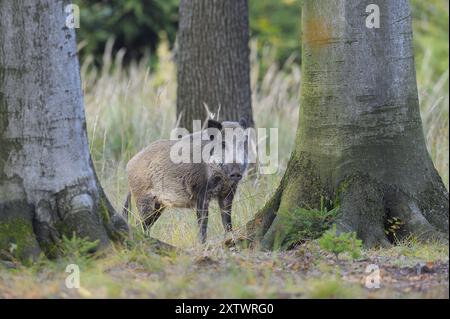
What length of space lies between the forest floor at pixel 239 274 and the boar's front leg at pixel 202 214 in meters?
1.01

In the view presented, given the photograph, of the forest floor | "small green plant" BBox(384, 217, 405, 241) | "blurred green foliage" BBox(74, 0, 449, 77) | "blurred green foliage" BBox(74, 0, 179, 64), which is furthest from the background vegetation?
"blurred green foliage" BBox(74, 0, 179, 64)

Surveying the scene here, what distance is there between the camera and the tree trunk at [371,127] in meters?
6.18

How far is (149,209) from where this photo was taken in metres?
7.84

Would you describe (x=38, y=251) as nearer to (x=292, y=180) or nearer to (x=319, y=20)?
(x=292, y=180)

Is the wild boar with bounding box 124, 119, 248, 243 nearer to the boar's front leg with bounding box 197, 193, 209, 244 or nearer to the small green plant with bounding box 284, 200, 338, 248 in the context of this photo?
the boar's front leg with bounding box 197, 193, 209, 244

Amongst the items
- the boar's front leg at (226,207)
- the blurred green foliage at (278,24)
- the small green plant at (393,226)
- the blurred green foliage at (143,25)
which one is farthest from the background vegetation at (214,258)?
the blurred green foliage at (278,24)

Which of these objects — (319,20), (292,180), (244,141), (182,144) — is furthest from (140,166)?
(319,20)

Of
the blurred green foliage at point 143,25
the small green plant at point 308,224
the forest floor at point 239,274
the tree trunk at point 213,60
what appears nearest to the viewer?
the forest floor at point 239,274

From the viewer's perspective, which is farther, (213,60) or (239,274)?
(213,60)

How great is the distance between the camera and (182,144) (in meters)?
7.87

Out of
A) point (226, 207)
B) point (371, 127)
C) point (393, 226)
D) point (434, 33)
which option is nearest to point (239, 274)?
point (393, 226)

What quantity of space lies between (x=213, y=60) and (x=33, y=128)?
432cm

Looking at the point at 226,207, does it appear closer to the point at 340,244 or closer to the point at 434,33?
the point at 340,244

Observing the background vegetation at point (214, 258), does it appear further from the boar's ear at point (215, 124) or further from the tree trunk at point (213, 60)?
the boar's ear at point (215, 124)
